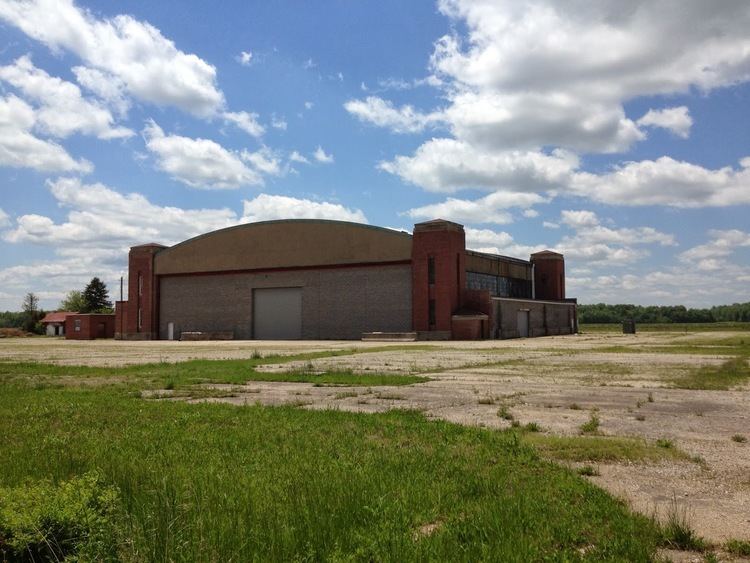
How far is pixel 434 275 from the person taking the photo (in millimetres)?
57531

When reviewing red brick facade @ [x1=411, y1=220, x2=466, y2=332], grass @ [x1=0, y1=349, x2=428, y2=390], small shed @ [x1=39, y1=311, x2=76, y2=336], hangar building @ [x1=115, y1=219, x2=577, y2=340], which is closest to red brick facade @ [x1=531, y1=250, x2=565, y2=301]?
hangar building @ [x1=115, y1=219, x2=577, y2=340]

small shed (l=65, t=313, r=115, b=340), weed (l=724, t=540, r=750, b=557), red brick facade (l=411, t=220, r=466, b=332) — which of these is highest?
red brick facade (l=411, t=220, r=466, b=332)

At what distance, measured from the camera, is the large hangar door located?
213 feet

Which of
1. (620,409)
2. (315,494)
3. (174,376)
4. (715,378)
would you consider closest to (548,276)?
(715,378)

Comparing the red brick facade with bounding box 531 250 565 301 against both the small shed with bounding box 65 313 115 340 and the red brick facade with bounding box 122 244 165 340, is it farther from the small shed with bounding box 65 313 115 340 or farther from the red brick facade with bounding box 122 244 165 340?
the small shed with bounding box 65 313 115 340

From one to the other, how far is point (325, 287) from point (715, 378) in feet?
156

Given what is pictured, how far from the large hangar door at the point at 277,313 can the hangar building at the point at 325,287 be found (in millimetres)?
106

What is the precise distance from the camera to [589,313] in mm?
168125

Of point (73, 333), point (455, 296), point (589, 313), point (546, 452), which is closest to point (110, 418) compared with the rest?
point (546, 452)

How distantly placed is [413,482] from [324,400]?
7.57 metres

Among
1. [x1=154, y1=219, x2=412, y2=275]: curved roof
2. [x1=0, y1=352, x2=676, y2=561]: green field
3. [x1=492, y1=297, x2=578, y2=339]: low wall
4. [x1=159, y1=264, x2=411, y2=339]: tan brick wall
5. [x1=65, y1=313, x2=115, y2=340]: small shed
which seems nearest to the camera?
[x1=0, y1=352, x2=676, y2=561]: green field

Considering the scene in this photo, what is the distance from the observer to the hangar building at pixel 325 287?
190ft

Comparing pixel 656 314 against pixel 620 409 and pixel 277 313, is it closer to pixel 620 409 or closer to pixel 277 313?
pixel 277 313

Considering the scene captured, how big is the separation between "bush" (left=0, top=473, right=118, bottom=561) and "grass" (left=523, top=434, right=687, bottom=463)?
508 centimetres
